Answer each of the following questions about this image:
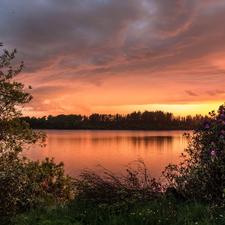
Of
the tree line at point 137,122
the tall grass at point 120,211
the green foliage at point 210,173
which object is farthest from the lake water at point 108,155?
the tree line at point 137,122

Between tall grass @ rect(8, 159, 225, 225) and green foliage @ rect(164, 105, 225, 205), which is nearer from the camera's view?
tall grass @ rect(8, 159, 225, 225)

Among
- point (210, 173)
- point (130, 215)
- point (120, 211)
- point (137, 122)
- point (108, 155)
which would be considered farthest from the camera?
point (137, 122)

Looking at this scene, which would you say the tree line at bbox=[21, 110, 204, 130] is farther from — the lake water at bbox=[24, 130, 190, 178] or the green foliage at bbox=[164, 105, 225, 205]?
the green foliage at bbox=[164, 105, 225, 205]

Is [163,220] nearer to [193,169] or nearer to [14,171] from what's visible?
[193,169]

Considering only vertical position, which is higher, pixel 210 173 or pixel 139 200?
pixel 210 173

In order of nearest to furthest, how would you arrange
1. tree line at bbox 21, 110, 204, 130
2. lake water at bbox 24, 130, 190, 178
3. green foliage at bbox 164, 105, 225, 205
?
green foliage at bbox 164, 105, 225, 205 → lake water at bbox 24, 130, 190, 178 → tree line at bbox 21, 110, 204, 130

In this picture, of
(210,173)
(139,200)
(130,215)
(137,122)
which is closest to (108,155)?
(139,200)

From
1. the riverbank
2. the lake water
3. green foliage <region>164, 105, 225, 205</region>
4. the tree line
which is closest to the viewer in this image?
the riverbank

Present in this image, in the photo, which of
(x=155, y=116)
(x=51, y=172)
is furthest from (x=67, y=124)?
(x=51, y=172)

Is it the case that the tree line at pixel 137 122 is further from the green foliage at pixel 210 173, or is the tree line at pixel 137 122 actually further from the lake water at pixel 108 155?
the green foliage at pixel 210 173

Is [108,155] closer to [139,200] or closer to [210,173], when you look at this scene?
[139,200]

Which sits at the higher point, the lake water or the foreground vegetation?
the foreground vegetation

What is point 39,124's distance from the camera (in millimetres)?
187500

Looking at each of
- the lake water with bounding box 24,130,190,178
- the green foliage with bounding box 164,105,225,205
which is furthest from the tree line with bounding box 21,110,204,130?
the green foliage with bounding box 164,105,225,205
